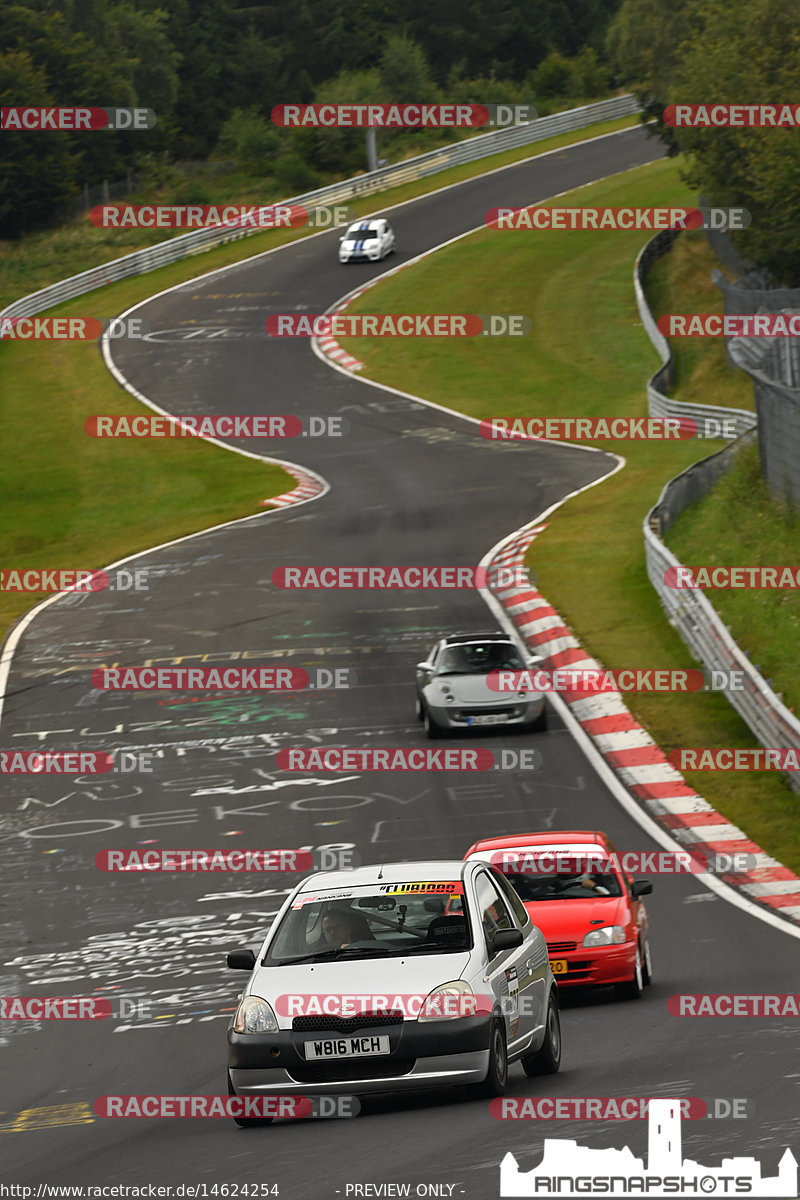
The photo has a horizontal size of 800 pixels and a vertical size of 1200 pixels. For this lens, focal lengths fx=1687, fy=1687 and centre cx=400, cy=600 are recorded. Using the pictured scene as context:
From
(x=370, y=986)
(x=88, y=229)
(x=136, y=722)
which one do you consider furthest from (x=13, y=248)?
(x=370, y=986)

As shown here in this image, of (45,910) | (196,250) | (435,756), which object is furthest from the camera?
(196,250)

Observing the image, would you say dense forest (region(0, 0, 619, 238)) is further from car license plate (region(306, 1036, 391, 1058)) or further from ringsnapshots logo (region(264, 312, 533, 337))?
car license plate (region(306, 1036, 391, 1058))

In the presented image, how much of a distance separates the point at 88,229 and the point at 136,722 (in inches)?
2207

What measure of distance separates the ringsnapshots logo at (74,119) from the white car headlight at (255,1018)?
75.6 m

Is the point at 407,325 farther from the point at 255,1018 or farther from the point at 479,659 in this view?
the point at 255,1018

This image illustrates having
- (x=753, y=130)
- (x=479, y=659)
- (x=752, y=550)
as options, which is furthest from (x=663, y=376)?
(x=479, y=659)

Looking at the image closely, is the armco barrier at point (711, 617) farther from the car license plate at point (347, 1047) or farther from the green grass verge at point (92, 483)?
the green grass verge at point (92, 483)

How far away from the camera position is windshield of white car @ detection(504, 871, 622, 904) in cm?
1335

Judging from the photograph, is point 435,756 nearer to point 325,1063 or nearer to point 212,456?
point 325,1063

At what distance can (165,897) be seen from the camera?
1684 centimetres

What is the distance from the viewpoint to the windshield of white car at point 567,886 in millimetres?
13352

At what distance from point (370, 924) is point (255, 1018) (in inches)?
38.3

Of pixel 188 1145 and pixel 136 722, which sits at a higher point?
pixel 188 1145

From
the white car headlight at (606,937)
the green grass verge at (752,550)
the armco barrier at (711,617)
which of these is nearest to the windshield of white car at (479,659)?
the armco barrier at (711,617)
